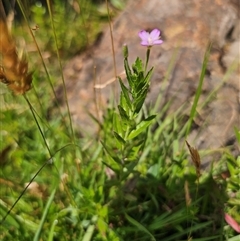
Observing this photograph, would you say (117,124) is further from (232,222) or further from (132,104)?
(232,222)

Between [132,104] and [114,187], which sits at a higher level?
[132,104]

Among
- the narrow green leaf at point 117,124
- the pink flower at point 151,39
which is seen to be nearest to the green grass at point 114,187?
the narrow green leaf at point 117,124

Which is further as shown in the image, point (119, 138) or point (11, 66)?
point (119, 138)

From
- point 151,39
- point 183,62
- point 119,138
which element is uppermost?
point 151,39

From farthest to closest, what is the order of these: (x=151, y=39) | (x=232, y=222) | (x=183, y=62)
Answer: (x=183, y=62) → (x=232, y=222) → (x=151, y=39)

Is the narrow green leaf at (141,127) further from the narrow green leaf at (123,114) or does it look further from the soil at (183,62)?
the soil at (183,62)

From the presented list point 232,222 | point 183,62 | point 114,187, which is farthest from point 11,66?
point 183,62
